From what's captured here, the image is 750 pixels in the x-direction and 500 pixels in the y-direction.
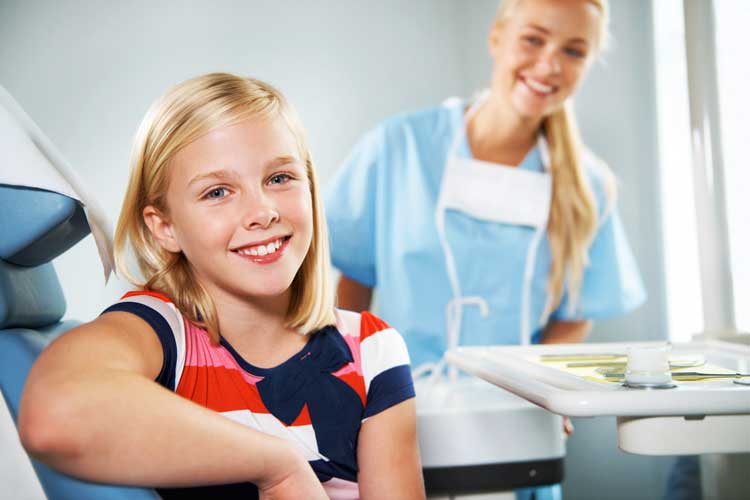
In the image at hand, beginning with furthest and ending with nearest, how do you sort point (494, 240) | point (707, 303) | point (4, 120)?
point (494, 240)
point (707, 303)
point (4, 120)

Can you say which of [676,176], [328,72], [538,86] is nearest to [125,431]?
[328,72]

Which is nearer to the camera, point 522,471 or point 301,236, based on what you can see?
point 301,236

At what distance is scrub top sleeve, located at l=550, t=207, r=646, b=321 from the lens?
1.66m

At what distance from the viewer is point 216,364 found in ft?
2.62

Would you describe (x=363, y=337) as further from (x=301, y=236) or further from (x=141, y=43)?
(x=141, y=43)

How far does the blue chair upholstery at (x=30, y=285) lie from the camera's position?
62 cm

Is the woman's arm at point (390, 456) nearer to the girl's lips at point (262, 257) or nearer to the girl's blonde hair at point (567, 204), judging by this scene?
the girl's lips at point (262, 257)

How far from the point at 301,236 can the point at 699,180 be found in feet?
2.99

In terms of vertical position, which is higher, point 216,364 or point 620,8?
point 620,8

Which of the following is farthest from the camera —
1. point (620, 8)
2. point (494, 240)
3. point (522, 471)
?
point (620, 8)

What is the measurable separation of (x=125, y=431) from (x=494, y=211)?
45.3 inches

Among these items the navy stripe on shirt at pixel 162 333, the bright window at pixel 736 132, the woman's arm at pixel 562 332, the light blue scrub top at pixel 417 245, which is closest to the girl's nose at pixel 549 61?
the light blue scrub top at pixel 417 245

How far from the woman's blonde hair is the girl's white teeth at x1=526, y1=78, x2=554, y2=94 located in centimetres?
85

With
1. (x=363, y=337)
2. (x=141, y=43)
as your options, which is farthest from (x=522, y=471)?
(x=141, y=43)
